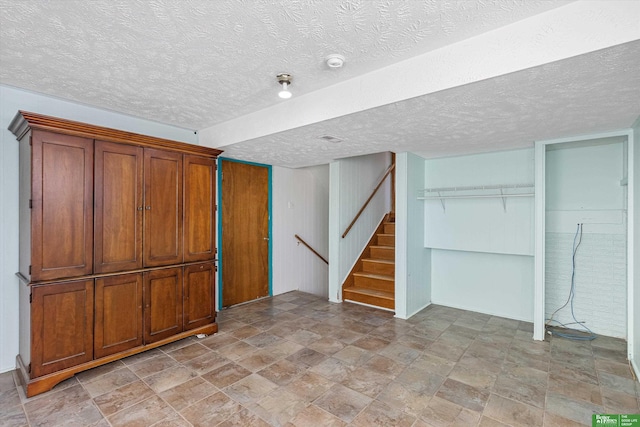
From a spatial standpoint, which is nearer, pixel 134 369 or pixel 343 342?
pixel 134 369

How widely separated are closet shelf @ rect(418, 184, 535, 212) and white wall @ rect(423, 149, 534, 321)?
70mm

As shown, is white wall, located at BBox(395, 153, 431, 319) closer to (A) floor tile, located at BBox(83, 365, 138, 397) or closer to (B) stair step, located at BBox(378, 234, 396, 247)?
(B) stair step, located at BBox(378, 234, 396, 247)

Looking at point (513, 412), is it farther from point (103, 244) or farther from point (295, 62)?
point (103, 244)

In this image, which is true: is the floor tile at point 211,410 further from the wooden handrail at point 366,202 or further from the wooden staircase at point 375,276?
the wooden handrail at point 366,202

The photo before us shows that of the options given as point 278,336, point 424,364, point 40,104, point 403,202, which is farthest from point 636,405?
point 40,104

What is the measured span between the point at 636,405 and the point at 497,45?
2.67 m

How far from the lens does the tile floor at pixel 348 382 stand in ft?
6.79

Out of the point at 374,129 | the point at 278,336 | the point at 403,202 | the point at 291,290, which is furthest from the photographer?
the point at 291,290

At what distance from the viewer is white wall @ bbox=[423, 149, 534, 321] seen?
12.4 ft

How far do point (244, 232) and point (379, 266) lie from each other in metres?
2.20

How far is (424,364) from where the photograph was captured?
2775 millimetres

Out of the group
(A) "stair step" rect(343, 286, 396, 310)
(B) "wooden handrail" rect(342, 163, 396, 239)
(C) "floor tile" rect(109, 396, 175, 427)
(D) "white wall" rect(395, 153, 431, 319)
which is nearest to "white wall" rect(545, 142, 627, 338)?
(D) "white wall" rect(395, 153, 431, 319)

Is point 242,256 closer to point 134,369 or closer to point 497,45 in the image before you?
point 134,369

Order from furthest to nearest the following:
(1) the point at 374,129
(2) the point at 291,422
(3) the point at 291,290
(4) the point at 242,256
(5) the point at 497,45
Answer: (3) the point at 291,290 < (4) the point at 242,256 < (1) the point at 374,129 < (2) the point at 291,422 < (5) the point at 497,45
